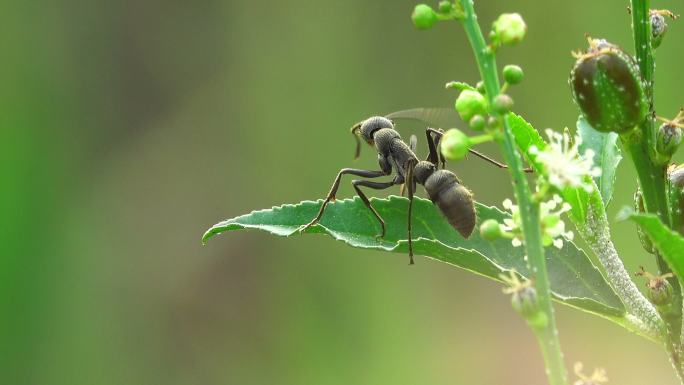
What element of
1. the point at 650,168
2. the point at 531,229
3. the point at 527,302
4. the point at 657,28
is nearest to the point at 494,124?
the point at 531,229

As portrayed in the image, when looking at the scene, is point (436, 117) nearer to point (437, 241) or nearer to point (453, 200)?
point (453, 200)

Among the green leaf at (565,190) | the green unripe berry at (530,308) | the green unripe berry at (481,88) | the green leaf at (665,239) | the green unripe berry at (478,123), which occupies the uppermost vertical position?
the green unripe berry at (481,88)

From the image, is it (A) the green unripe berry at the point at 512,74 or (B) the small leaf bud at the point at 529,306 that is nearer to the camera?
(B) the small leaf bud at the point at 529,306

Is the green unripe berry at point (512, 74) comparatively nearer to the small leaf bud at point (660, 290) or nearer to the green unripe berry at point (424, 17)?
the green unripe berry at point (424, 17)

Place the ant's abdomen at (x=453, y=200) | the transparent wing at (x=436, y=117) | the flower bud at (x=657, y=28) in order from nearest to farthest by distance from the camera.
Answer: the flower bud at (x=657, y=28) < the ant's abdomen at (x=453, y=200) < the transparent wing at (x=436, y=117)

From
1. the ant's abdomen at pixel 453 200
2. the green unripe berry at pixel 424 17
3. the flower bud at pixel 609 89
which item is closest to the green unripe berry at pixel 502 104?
the green unripe berry at pixel 424 17

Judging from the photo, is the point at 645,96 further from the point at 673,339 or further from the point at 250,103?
the point at 250,103

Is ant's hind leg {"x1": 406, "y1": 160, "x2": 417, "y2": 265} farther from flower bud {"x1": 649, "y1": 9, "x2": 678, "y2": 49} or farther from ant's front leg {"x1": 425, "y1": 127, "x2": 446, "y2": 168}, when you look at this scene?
flower bud {"x1": 649, "y1": 9, "x2": 678, "y2": 49}
